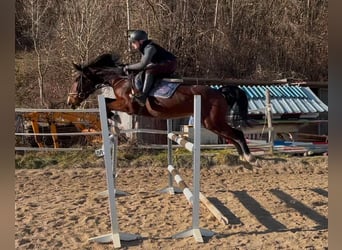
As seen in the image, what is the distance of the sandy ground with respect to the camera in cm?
339

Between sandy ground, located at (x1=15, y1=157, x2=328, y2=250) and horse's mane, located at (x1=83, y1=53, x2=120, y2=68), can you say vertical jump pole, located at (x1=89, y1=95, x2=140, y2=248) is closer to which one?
sandy ground, located at (x1=15, y1=157, x2=328, y2=250)

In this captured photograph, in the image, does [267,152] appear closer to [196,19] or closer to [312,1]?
[196,19]

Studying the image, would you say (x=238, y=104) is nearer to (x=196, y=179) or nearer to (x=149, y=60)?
(x=149, y=60)

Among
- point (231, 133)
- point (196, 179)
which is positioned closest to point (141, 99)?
point (231, 133)

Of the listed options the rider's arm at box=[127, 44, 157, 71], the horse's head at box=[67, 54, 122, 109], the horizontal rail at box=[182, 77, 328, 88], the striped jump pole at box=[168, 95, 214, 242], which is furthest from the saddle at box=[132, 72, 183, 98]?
the horizontal rail at box=[182, 77, 328, 88]

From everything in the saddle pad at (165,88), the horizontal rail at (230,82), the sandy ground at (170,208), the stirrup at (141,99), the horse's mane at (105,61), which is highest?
the horse's mane at (105,61)

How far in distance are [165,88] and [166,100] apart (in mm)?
125

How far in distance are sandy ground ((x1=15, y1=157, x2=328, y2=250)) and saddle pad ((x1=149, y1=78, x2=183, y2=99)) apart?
116 centimetres

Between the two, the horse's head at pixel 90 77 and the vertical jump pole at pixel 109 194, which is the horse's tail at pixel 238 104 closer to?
the horse's head at pixel 90 77

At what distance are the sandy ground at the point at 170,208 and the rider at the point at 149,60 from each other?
120 centimetres

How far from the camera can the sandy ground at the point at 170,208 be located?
3.39 m

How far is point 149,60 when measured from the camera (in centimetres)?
424

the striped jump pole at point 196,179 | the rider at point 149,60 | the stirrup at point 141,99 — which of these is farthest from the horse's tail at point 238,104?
the striped jump pole at point 196,179

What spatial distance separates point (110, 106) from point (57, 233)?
5.07 feet
